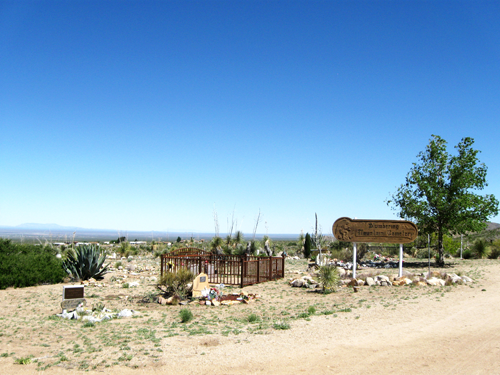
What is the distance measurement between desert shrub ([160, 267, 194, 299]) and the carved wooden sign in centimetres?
779

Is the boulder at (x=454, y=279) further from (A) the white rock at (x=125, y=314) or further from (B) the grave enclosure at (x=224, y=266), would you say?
(A) the white rock at (x=125, y=314)

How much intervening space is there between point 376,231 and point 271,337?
10.6 metres

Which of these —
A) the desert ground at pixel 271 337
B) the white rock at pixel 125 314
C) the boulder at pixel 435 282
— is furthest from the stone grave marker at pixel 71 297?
the boulder at pixel 435 282

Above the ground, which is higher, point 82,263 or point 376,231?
point 376,231

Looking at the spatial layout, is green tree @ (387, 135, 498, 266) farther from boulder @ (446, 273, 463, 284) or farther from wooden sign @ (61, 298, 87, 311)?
wooden sign @ (61, 298, 87, 311)

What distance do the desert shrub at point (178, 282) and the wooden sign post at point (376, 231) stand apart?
303 inches

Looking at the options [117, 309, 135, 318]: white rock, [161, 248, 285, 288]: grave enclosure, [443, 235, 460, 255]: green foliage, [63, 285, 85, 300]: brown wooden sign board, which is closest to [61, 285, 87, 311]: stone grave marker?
[63, 285, 85, 300]: brown wooden sign board

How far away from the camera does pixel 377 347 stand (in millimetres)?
7016

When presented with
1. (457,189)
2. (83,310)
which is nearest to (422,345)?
(83,310)

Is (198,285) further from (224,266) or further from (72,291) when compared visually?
(72,291)

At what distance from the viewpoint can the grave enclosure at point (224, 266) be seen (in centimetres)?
1565

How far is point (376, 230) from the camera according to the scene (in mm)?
17016

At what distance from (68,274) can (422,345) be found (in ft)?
47.6

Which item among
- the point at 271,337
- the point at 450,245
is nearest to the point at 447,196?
the point at 450,245
